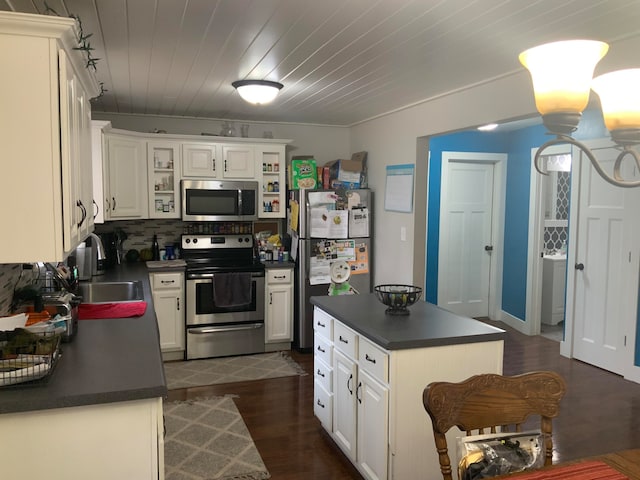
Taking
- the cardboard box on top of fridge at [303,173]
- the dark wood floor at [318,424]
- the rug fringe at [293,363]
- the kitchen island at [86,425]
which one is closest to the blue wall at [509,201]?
the dark wood floor at [318,424]

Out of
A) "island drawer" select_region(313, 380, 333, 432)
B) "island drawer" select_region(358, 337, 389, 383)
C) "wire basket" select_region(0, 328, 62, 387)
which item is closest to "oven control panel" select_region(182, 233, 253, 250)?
"island drawer" select_region(313, 380, 333, 432)

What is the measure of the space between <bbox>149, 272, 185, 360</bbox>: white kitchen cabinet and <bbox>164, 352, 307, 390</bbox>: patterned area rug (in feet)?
0.67

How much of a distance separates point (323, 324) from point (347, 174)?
2.41 metres

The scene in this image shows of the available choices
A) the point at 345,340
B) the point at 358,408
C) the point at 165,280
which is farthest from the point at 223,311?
the point at 358,408

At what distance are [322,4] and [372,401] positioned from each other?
1845 millimetres

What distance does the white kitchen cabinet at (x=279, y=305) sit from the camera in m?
5.18

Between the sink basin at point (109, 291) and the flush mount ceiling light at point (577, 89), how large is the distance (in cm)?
320

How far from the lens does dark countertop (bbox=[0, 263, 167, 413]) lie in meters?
1.70

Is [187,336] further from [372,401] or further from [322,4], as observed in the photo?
[322,4]

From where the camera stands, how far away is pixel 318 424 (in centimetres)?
358

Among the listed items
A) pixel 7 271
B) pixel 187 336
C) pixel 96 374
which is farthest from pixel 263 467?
pixel 187 336

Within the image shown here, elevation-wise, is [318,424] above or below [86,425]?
below

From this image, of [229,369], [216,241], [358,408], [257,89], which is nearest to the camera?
[358,408]

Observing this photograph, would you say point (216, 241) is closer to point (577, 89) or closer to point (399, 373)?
point (399, 373)
